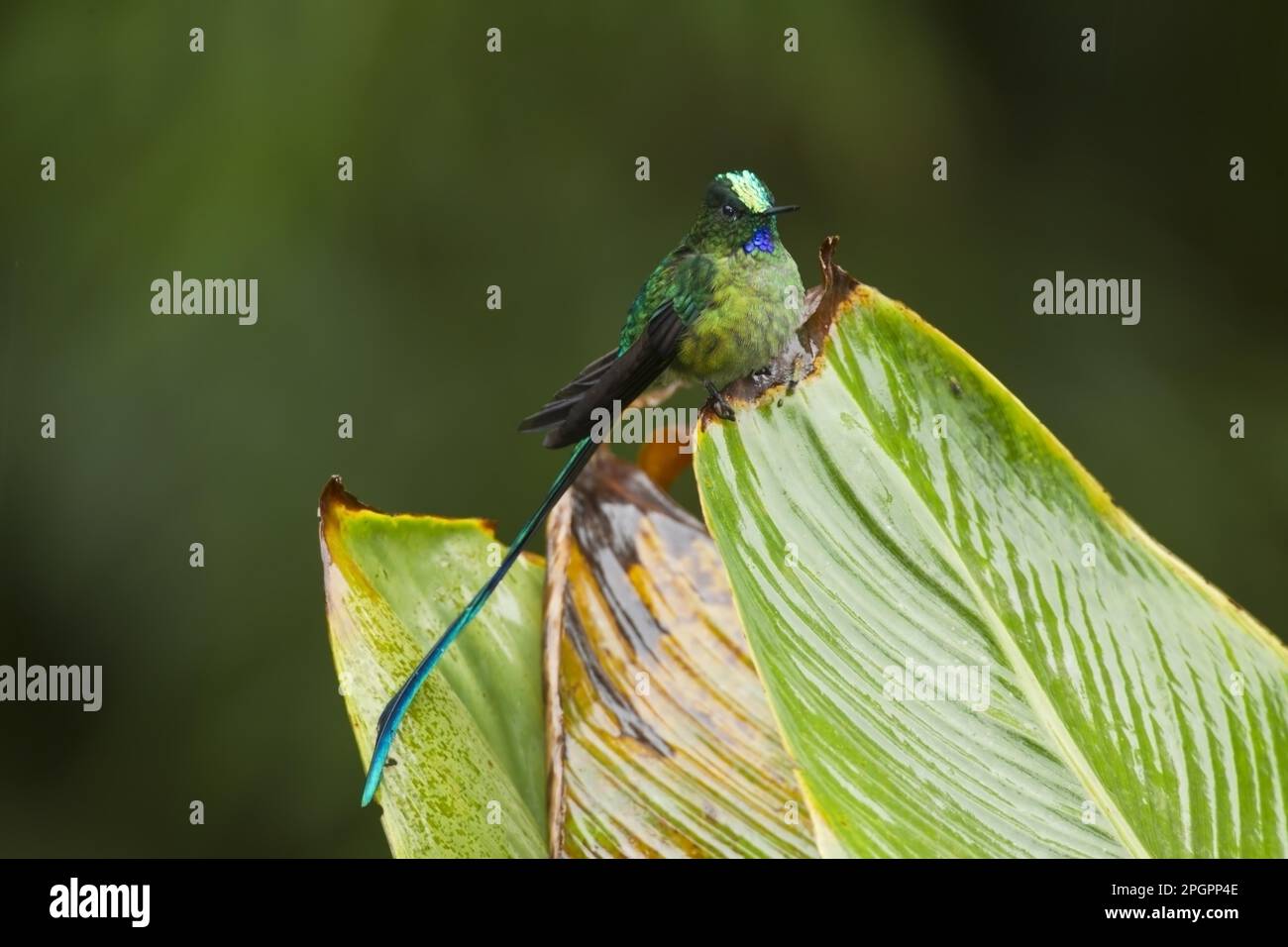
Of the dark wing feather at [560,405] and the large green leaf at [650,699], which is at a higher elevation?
the dark wing feather at [560,405]

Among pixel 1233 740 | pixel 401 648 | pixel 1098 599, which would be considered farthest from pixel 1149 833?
pixel 401 648

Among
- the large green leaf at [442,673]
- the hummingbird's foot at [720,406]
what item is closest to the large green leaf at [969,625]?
the hummingbird's foot at [720,406]

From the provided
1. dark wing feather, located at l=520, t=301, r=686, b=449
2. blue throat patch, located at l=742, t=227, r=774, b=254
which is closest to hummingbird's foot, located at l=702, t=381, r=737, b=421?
dark wing feather, located at l=520, t=301, r=686, b=449

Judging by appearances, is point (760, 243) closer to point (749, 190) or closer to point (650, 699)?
point (749, 190)

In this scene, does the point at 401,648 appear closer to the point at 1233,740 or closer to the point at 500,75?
the point at 1233,740

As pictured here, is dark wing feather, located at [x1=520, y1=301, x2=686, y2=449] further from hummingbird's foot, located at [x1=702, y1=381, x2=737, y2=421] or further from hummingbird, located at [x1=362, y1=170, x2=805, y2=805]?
hummingbird's foot, located at [x1=702, y1=381, x2=737, y2=421]

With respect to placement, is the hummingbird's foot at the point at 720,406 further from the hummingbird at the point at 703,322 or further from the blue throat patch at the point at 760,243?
the blue throat patch at the point at 760,243

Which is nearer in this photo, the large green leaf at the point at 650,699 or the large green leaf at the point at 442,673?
the large green leaf at the point at 442,673
